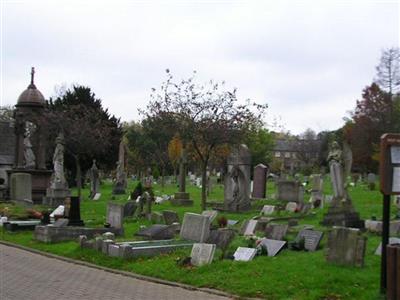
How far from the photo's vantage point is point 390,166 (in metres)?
8.90

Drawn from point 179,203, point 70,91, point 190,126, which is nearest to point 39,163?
point 179,203

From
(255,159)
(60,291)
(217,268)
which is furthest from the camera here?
(255,159)

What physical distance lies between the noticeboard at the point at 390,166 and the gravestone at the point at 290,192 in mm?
18111

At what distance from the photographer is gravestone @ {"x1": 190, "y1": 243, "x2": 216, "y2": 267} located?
11.9m

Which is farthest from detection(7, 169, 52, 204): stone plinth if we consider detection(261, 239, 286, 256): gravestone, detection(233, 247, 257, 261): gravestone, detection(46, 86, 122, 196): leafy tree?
detection(233, 247, 257, 261): gravestone

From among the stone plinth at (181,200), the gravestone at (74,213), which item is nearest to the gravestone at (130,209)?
the gravestone at (74,213)

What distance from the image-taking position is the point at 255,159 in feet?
234

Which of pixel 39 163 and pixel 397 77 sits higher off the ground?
pixel 397 77

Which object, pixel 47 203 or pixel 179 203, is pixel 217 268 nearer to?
pixel 179 203

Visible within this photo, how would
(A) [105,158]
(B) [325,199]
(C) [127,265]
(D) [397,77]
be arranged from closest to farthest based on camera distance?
(C) [127,265] → (B) [325,199] → (D) [397,77] → (A) [105,158]

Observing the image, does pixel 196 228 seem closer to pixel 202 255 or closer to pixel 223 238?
pixel 223 238

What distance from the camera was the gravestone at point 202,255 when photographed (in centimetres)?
1186

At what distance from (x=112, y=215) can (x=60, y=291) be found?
737 centimetres

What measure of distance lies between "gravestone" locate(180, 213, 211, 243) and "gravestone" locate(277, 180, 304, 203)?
42.1 feet
